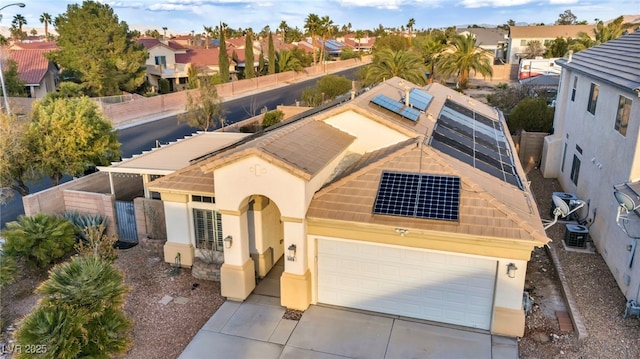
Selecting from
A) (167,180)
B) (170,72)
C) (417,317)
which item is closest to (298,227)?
(417,317)

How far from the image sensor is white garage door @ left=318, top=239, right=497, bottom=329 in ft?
38.5

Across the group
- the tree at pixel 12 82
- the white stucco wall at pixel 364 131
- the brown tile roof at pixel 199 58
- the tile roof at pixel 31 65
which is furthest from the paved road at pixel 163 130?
the tile roof at pixel 31 65

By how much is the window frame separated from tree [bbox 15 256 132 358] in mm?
15271

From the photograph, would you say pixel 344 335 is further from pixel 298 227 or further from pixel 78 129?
pixel 78 129

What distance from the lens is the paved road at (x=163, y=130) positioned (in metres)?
21.4

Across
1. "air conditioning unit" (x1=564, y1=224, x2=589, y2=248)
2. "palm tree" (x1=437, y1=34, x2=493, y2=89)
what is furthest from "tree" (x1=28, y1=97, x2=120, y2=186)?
"palm tree" (x1=437, y1=34, x2=493, y2=89)

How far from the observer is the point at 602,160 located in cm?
1703

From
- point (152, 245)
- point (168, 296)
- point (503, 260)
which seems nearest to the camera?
point (503, 260)

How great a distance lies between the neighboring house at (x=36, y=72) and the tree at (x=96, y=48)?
95.7 inches

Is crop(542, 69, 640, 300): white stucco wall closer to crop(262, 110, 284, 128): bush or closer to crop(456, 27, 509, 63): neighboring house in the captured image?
crop(262, 110, 284, 128): bush

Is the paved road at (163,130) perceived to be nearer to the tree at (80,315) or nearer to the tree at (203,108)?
the tree at (203,108)

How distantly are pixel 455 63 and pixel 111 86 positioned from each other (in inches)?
1481

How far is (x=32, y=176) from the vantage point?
62.6ft

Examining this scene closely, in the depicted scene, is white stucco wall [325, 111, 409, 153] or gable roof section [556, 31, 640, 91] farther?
gable roof section [556, 31, 640, 91]
